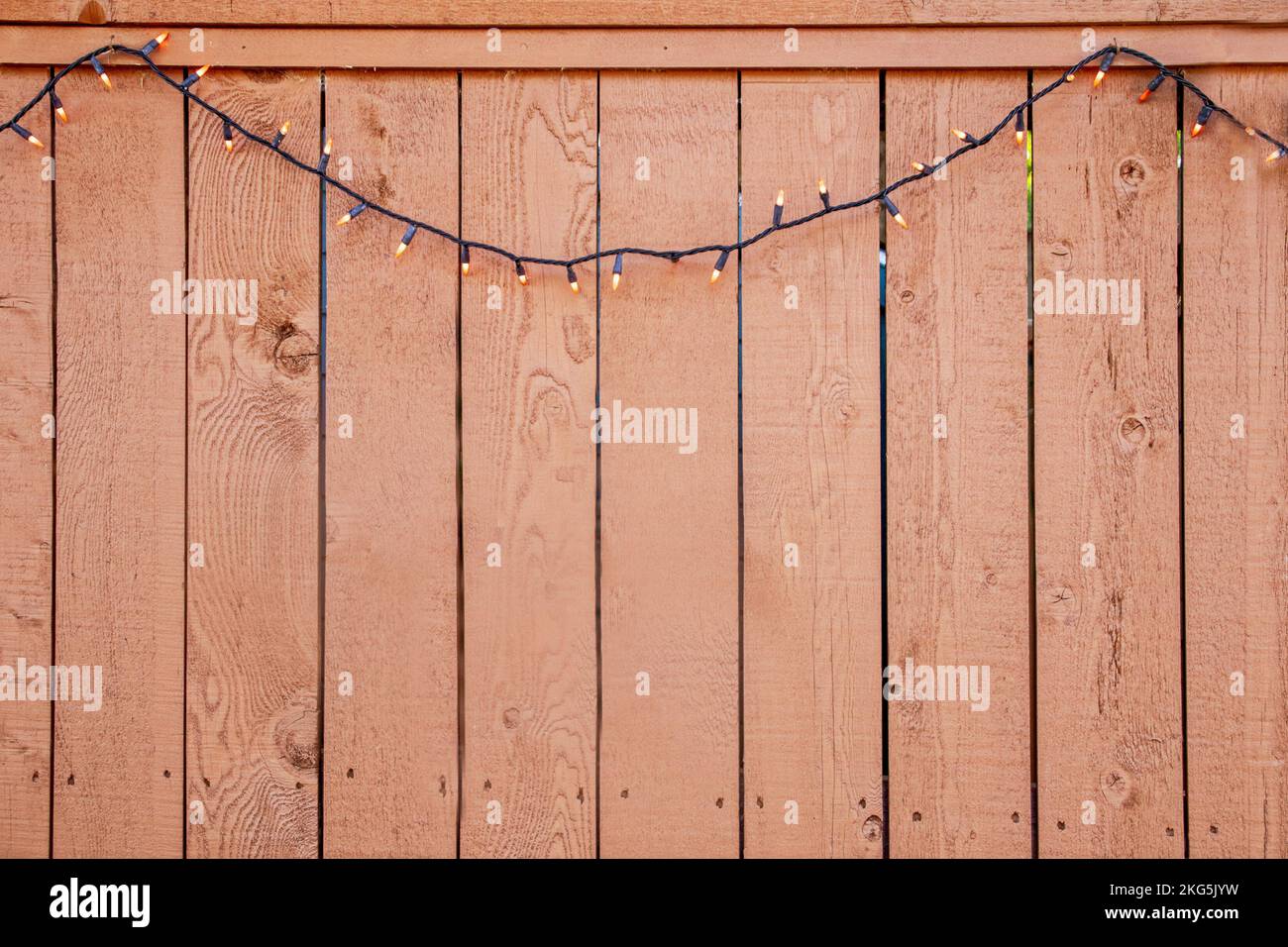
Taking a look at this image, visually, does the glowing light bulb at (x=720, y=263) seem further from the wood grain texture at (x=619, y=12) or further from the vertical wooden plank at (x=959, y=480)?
the wood grain texture at (x=619, y=12)

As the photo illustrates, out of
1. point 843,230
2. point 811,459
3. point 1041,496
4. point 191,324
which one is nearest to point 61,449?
point 191,324

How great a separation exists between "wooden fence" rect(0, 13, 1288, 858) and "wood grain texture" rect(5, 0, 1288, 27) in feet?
0.13

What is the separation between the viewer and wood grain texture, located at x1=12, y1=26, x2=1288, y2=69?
4.11 ft

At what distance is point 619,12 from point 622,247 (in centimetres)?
38

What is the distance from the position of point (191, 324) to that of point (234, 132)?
327mm

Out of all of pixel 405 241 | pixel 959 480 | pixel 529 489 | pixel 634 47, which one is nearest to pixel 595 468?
pixel 529 489

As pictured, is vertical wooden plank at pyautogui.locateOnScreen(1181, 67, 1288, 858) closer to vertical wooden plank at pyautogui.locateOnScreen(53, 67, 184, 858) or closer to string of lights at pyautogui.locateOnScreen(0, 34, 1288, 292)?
string of lights at pyautogui.locateOnScreen(0, 34, 1288, 292)

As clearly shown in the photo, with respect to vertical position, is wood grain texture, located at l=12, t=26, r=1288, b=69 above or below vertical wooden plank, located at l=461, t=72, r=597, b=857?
above

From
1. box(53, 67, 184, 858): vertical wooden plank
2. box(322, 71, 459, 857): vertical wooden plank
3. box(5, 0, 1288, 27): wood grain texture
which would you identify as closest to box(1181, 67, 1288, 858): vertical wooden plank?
box(5, 0, 1288, 27): wood grain texture

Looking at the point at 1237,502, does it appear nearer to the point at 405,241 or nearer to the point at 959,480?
the point at 959,480

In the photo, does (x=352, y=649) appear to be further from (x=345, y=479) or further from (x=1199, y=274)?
(x=1199, y=274)
